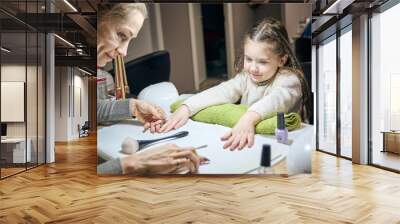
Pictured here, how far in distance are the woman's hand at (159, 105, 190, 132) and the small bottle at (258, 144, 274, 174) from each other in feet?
4.09

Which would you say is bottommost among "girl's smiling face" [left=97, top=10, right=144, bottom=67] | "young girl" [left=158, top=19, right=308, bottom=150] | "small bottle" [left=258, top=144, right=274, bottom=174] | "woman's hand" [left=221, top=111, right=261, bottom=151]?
"small bottle" [left=258, top=144, right=274, bottom=174]

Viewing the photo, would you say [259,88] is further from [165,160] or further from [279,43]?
[165,160]

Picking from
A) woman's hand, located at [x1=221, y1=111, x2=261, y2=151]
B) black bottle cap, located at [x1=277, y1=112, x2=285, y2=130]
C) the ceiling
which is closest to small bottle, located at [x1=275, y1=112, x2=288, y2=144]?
black bottle cap, located at [x1=277, y1=112, x2=285, y2=130]

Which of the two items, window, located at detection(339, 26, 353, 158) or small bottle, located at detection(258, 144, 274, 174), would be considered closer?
small bottle, located at detection(258, 144, 274, 174)

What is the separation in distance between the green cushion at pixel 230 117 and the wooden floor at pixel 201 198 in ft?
2.54

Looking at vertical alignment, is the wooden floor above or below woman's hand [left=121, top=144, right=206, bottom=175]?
below

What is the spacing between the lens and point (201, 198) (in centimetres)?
477

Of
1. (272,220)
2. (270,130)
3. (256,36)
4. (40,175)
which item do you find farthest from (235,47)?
(40,175)

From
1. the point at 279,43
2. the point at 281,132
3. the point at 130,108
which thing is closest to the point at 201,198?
the point at 281,132

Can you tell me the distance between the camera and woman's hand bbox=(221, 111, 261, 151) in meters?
6.15

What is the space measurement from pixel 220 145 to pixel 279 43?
5.77 feet

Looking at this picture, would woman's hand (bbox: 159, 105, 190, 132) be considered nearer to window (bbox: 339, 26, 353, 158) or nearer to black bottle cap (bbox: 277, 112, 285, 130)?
black bottle cap (bbox: 277, 112, 285, 130)

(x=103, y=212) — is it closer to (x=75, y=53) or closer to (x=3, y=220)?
(x=3, y=220)

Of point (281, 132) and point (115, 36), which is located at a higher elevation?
point (115, 36)
